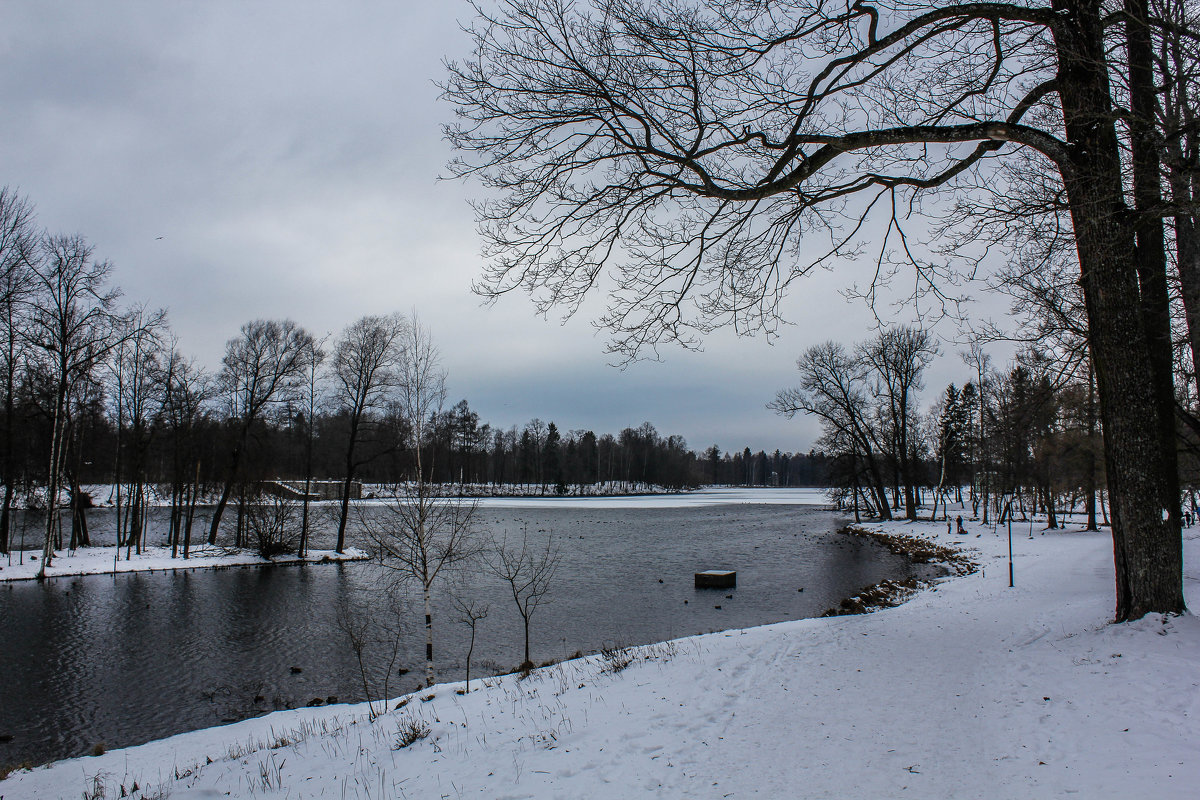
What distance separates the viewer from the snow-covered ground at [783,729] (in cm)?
433

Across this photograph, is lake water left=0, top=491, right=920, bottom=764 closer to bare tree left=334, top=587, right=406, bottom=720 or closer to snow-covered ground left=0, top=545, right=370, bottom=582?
bare tree left=334, top=587, right=406, bottom=720

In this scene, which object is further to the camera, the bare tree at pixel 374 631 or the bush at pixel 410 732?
the bare tree at pixel 374 631

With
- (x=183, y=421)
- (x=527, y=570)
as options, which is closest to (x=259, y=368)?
(x=183, y=421)

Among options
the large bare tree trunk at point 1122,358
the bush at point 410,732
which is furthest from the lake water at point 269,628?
the large bare tree trunk at point 1122,358

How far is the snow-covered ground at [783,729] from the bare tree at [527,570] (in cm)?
317

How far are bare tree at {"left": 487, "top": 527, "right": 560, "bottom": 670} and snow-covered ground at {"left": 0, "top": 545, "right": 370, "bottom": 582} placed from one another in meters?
7.61

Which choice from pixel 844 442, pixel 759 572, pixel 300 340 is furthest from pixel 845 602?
pixel 844 442

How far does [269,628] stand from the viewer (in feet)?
50.3

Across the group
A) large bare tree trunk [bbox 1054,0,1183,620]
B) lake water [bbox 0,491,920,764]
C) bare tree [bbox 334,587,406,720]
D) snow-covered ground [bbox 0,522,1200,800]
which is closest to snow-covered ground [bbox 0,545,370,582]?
lake water [bbox 0,491,920,764]

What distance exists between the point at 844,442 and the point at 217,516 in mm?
37143

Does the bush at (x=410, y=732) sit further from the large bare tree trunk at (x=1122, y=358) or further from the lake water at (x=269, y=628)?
the large bare tree trunk at (x=1122, y=358)

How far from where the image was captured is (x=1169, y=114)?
6.34 meters

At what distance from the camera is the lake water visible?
1012cm

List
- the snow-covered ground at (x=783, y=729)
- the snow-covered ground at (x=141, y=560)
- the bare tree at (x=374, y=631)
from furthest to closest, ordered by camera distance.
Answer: the snow-covered ground at (x=141, y=560), the bare tree at (x=374, y=631), the snow-covered ground at (x=783, y=729)
